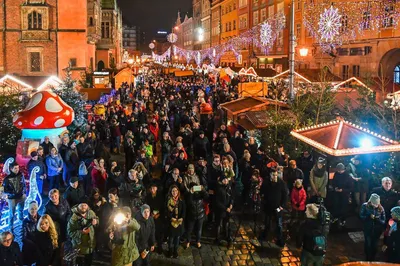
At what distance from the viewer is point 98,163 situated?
1020cm

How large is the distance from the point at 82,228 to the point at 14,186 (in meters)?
2.52

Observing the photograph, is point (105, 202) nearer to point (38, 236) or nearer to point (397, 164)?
point (38, 236)

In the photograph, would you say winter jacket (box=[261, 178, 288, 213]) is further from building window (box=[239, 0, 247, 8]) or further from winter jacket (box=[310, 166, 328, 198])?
building window (box=[239, 0, 247, 8])

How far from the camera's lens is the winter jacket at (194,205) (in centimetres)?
831

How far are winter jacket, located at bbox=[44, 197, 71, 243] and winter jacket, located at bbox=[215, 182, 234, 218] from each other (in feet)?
9.42

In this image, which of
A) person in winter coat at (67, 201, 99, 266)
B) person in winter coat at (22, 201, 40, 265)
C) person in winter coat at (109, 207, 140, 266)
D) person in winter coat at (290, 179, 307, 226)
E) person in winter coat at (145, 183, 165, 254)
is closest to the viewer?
person in winter coat at (22, 201, 40, 265)

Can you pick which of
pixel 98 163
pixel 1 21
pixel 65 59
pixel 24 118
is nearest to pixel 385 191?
pixel 98 163

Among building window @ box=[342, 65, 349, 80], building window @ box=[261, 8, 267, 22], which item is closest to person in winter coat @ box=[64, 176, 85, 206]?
building window @ box=[342, 65, 349, 80]

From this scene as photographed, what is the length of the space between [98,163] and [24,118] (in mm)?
4260

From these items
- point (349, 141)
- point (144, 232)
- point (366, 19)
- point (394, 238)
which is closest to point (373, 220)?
point (394, 238)

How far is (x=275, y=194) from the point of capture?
8.69 metres

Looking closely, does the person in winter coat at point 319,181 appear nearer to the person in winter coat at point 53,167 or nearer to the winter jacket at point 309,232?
the winter jacket at point 309,232

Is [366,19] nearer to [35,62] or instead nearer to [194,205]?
[194,205]

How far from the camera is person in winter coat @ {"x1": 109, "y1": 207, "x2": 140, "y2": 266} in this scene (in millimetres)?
6766
